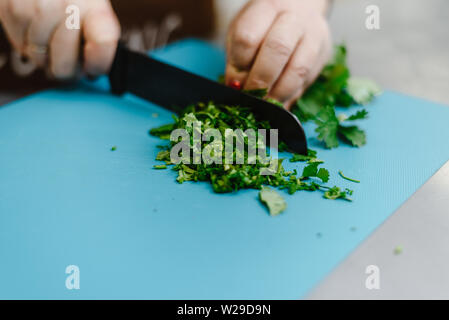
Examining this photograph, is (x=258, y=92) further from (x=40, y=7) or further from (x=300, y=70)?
(x=40, y=7)

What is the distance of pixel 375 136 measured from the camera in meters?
1.60

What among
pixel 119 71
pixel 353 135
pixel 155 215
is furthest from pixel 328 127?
pixel 119 71

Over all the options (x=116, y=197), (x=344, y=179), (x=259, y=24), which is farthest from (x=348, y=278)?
(x=259, y=24)

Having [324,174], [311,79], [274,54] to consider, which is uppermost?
[274,54]

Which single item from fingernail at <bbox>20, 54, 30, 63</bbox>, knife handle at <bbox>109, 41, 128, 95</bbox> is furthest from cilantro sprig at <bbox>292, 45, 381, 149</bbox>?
fingernail at <bbox>20, 54, 30, 63</bbox>

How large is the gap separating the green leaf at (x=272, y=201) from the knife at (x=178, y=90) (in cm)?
27

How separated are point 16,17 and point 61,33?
0.19 meters

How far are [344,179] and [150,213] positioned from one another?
0.61 meters

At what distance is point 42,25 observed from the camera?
1772 mm

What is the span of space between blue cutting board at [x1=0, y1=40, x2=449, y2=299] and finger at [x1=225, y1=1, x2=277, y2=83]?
343 millimetres

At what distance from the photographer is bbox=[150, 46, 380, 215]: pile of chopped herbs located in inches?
51.3

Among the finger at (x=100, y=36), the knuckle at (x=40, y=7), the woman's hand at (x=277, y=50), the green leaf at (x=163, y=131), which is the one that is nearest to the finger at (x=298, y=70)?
the woman's hand at (x=277, y=50)

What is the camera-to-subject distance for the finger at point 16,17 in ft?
5.71

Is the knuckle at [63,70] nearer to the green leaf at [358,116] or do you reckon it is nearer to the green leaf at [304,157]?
the green leaf at [304,157]
